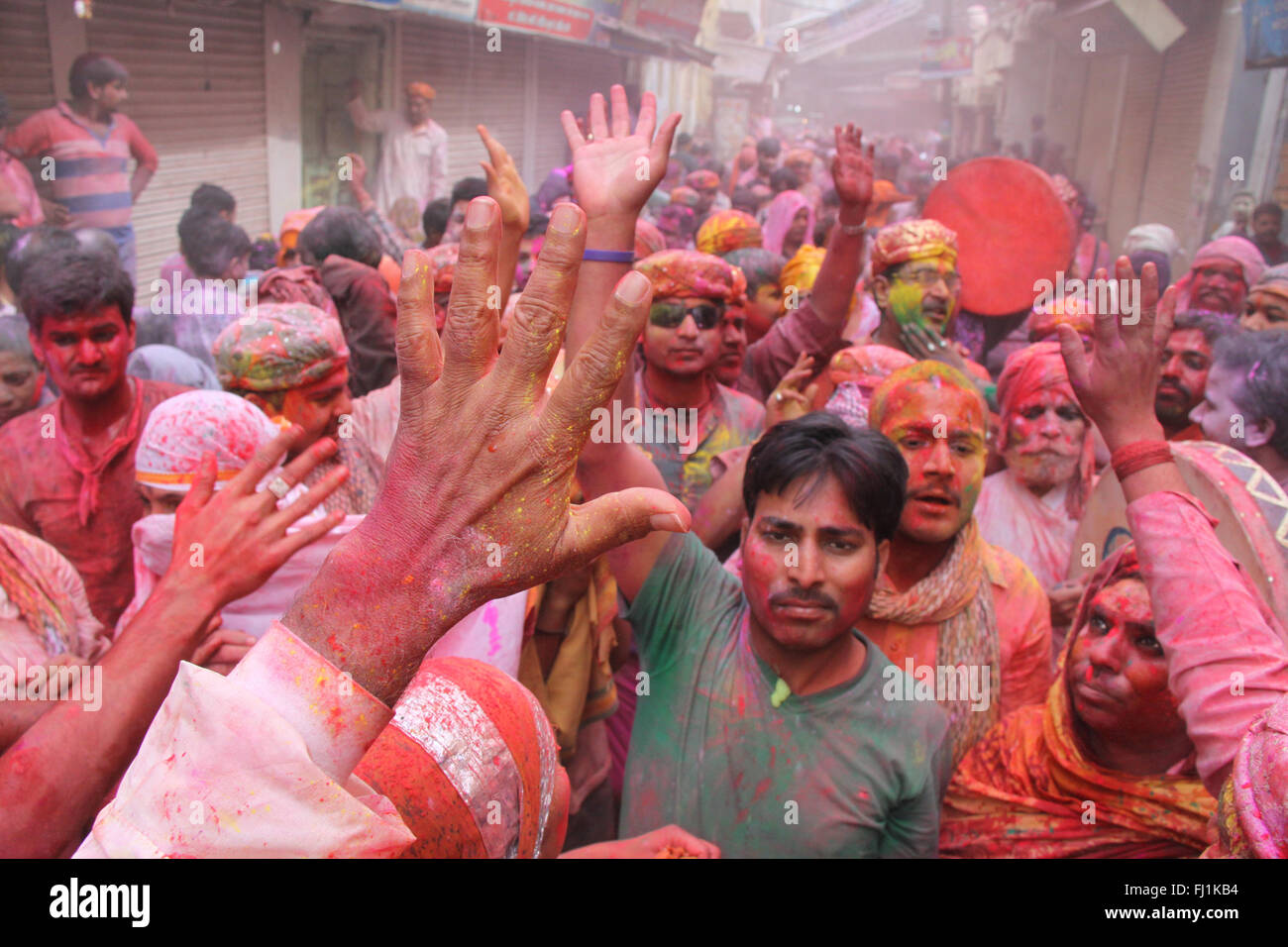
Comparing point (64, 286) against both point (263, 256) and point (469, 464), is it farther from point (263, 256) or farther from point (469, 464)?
point (263, 256)

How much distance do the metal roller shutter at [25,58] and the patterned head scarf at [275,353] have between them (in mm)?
5238

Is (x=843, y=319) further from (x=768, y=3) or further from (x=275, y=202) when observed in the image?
(x=768, y=3)

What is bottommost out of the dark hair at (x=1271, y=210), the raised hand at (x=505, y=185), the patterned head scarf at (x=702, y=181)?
the raised hand at (x=505, y=185)

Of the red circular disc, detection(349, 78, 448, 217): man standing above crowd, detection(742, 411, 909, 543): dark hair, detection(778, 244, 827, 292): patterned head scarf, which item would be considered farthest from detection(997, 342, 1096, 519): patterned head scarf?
detection(349, 78, 448, 217): man standing above crowd

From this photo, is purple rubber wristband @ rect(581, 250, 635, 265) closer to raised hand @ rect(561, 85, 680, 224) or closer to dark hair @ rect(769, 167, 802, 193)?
raised hand @ rect(561, 85, 680, 224)

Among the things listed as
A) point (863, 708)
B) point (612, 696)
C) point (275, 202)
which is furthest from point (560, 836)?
point (275, 202)

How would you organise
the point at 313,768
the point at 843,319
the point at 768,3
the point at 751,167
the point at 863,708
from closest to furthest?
the point at 313,768
the point at 863,708
the point at 843,319
the point at 751,167
the point at 768,3

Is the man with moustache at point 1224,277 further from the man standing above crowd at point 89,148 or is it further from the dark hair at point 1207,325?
the man standing above crowd at point 89,148

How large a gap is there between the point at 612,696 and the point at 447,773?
147 cm

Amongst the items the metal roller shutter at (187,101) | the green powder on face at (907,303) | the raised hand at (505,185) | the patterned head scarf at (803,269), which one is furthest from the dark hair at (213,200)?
the raised hand at (505,185)

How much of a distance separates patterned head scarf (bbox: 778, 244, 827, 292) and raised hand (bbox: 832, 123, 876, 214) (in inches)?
52.8

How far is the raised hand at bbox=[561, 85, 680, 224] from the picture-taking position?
1.90 metres

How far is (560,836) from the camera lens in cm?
163

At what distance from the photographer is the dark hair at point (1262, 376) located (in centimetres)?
294
